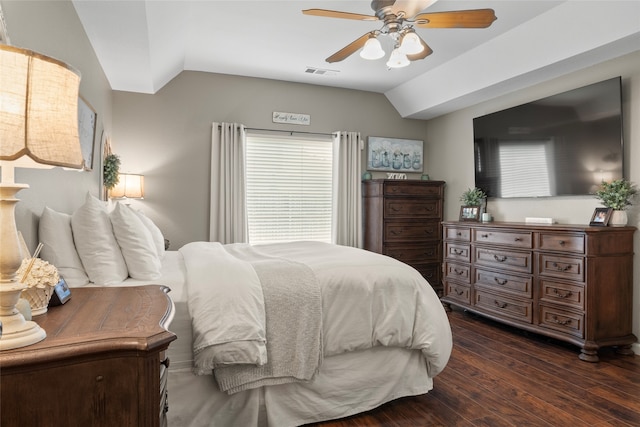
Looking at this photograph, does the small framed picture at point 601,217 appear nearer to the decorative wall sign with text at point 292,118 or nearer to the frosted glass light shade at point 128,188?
the decorative wall sign with text at point 292,118

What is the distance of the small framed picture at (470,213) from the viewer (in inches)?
174

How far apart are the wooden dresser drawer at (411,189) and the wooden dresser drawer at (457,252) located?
89cm

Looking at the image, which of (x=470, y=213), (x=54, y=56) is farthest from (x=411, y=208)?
(x=54, y=56)

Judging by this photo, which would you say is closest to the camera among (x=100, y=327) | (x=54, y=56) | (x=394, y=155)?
(x=100, y=327)

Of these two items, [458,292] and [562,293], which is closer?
[562,293]

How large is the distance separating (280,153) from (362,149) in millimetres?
1178

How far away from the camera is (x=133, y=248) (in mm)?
2059

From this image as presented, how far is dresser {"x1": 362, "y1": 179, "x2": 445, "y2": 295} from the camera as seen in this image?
16.0 feet

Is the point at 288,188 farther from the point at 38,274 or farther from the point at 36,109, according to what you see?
the point at 36,109

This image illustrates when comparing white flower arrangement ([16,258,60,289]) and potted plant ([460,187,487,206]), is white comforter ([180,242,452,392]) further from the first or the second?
potted plant ([460,187,487,206])

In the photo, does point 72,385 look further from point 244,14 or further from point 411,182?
point 411,182

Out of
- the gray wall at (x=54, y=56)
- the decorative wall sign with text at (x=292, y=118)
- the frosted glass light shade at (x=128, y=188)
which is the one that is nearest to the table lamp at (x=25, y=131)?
the gray wall at (x=54, y=56)

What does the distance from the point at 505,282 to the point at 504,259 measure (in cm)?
22

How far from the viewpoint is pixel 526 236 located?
344 cm
